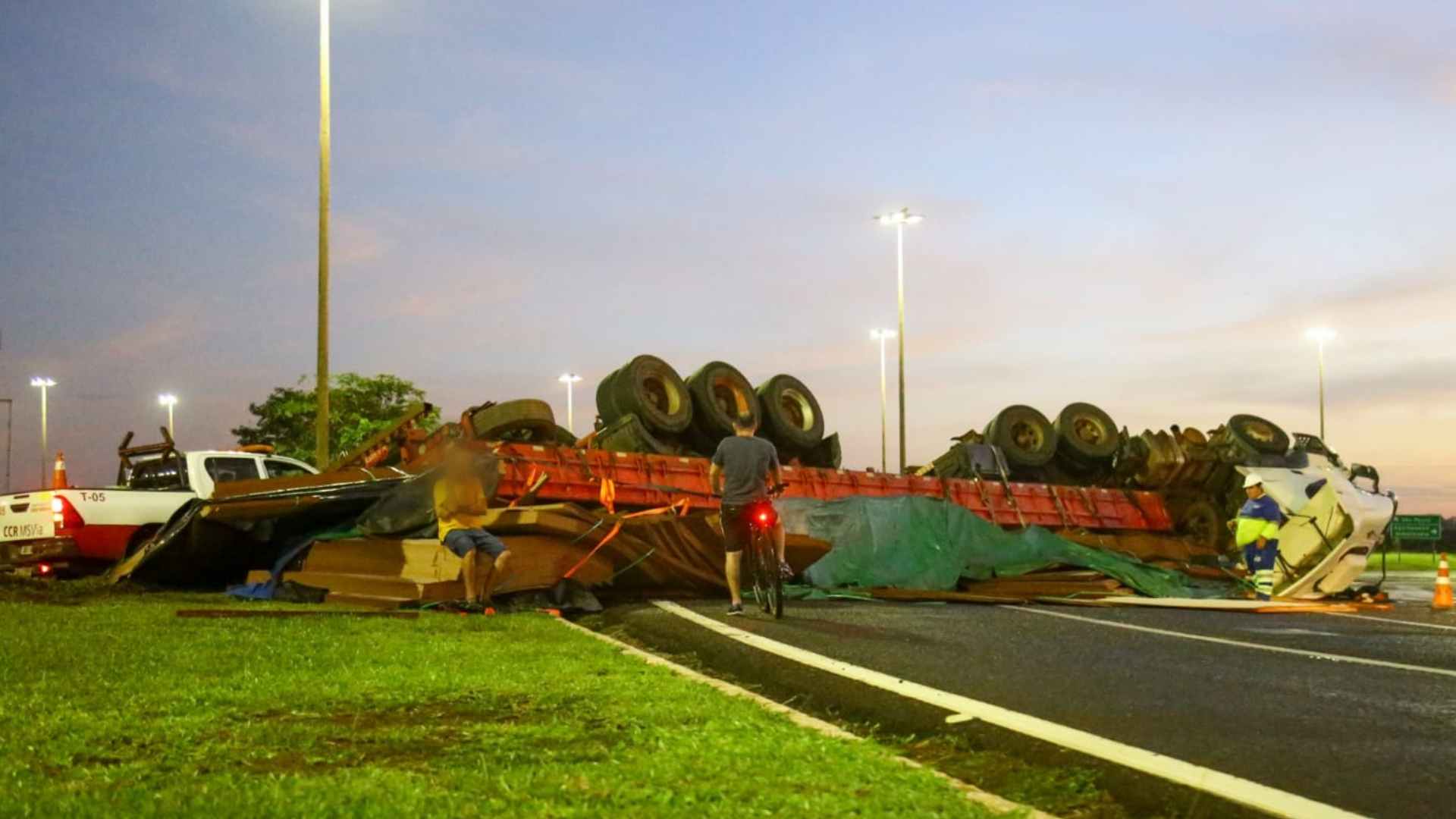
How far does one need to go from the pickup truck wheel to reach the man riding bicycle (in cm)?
768

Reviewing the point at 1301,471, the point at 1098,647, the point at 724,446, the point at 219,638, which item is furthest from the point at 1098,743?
the point at 1301,471

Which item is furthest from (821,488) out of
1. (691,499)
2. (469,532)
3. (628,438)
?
(469,532)

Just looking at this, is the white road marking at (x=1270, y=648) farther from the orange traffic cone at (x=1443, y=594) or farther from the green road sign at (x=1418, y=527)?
the green road sign at (x=1418, y=527)

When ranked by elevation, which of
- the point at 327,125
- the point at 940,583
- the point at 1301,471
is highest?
the point at 327,125

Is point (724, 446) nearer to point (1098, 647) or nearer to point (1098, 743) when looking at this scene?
point (1098, 647)

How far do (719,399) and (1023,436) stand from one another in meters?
6.50

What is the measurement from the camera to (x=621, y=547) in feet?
43.2

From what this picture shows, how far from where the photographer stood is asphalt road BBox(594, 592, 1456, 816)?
15.4 feet

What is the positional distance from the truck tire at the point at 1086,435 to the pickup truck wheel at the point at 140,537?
15.5 metres

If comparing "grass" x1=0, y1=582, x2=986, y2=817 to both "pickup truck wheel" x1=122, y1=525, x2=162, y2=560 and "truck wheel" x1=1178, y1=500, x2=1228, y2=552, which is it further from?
"truck wheel" x1=1178, y1=500, x2=1228, y2=552

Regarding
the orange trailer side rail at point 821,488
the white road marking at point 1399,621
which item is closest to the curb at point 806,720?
the orange trailer side rail at point 821,488

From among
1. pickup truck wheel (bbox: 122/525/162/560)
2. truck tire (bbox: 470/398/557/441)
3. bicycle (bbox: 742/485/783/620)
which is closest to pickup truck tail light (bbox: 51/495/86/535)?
pickup truck wheel (bbox: 122/525/162/560)

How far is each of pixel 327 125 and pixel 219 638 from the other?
16799 millimetres

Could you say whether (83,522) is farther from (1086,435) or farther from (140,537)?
(1086,435)
